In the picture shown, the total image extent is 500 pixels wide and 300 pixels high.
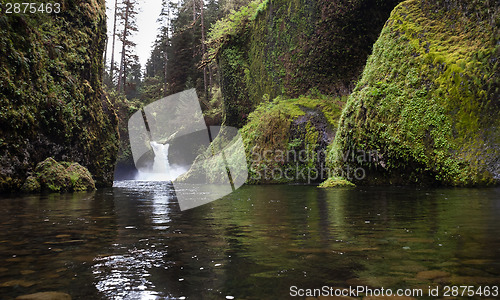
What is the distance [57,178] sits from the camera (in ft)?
34.1

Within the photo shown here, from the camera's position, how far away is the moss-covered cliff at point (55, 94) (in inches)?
371

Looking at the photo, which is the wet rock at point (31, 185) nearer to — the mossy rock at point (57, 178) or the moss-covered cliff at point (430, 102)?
the mossy rock at point (57, 178)

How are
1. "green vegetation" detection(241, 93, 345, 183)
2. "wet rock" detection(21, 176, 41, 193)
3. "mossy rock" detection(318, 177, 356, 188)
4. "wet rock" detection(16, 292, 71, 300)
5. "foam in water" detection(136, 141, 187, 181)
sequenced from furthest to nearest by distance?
"foam in water" detection(136, 141, 187, 181), "green vegetation" detection(241, 93, 345, 183), "mossy rock" detection(318, 177, 356, 188), "wet rock" detection(21, 176, 41, 193), "wet rock" detection(16, 292, 71, 300)

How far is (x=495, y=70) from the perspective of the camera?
8.38m

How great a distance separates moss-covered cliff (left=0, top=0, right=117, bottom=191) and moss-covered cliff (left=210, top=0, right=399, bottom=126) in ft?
27.0

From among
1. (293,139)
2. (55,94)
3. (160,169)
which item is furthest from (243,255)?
(160,169)

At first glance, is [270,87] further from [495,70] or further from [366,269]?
[366,269]

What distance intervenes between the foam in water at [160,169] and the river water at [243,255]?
2852cm

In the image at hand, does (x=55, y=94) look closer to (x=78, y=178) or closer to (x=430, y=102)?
(x=78, y=178)

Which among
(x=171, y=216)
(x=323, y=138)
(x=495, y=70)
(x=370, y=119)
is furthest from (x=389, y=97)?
→ (x=171, y=216)

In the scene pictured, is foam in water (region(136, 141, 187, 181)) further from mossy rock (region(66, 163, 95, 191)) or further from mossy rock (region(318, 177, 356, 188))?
mossy rock (region(318, 177, 356, 188))

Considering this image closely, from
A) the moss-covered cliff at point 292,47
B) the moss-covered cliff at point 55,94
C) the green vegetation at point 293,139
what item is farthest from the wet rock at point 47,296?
the moss-covered cliff at point 292,47

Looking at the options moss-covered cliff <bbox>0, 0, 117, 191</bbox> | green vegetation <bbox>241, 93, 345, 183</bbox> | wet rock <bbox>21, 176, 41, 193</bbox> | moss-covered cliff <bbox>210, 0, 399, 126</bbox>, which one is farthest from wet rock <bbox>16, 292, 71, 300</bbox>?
moss-covered cliff <bbox>210, 0, 399, 126</bbox>

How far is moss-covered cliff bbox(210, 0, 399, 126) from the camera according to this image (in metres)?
15.8
